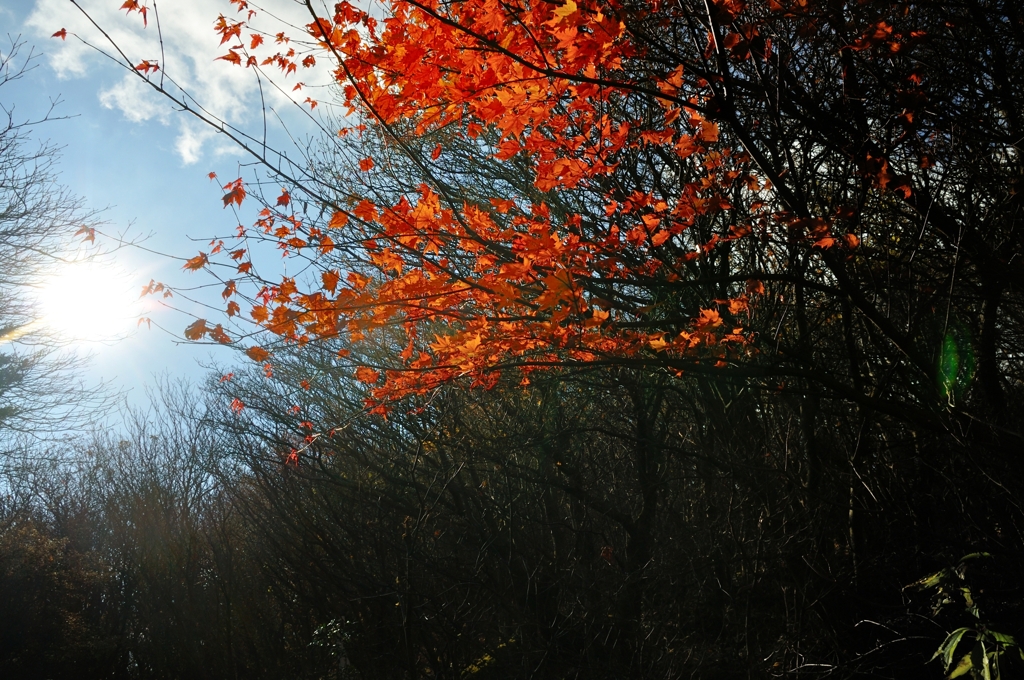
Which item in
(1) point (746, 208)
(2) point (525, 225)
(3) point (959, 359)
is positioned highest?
(2) point (525, 225)

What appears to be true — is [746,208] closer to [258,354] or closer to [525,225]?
[525,225]

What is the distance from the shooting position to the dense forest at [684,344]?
146 inches

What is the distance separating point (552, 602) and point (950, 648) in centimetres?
332

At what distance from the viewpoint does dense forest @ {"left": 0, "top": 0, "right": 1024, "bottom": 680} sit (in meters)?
3.71

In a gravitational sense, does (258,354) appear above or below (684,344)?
above

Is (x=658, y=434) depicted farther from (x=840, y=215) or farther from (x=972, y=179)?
(x=972, y=179)

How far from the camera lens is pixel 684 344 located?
4.74 metres

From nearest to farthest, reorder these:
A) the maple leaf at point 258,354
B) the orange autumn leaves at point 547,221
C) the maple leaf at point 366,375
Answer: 1. the orange autumn leaves at point 547,221
2. the maple leaf at point 258,354
3. the maple leaf at point 366,375

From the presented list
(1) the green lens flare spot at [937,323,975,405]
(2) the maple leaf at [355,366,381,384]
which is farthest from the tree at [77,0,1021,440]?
(2) the maple leaf at [355,366,381,384]

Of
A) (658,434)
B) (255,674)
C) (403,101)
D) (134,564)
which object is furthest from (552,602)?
(134,564)

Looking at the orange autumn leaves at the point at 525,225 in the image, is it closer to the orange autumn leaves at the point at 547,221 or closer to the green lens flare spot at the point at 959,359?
the orange autumn leaves at the point at 547,221

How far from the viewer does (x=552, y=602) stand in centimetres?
527

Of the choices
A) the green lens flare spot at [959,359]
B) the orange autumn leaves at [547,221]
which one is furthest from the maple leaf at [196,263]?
the green lens flare spot at [959,359]

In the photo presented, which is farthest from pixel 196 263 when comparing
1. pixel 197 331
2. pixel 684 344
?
pixel 684 344
